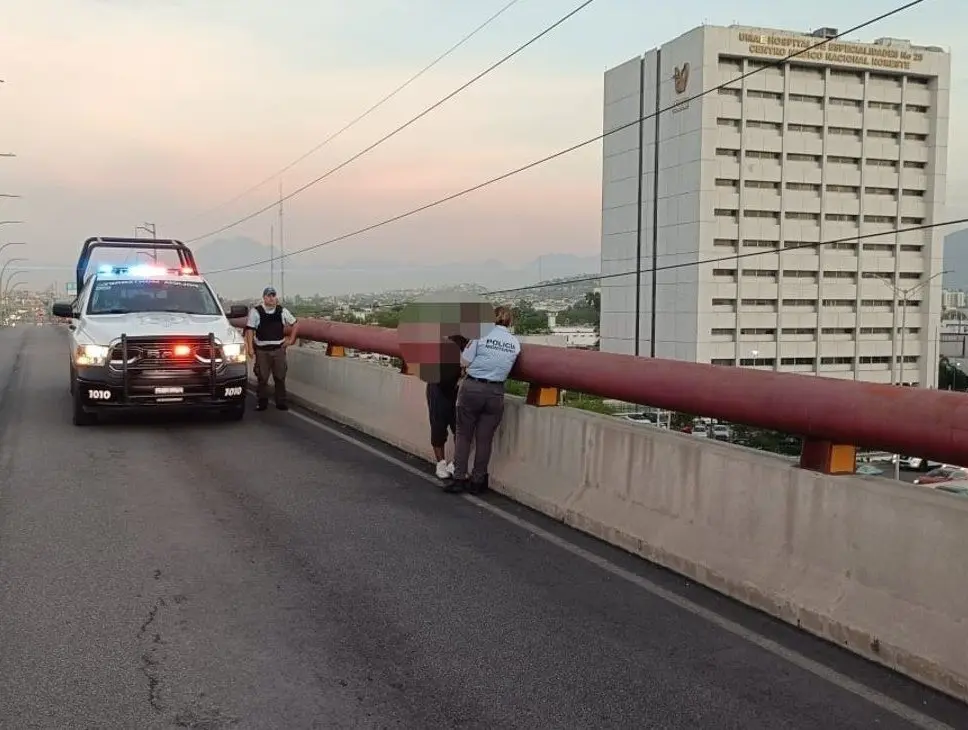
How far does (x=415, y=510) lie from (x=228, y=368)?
5687 millimetres

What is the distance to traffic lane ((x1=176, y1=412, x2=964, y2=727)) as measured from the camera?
12.9ft

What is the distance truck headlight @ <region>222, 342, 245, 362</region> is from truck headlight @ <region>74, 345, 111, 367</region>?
1519 millimetres

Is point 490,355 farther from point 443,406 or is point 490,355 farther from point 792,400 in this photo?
point 792,400

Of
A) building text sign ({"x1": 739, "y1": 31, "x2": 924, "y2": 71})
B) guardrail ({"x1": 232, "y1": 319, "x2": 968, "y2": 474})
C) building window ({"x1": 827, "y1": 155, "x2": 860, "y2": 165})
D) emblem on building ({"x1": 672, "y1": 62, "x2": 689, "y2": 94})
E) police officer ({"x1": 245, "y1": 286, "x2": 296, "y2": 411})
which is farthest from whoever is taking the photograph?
building window ({"x1": 827, "y1": 155, "x2": 860, "y2": 165})

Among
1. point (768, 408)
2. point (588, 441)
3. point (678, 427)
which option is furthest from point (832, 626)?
point (678, 427)

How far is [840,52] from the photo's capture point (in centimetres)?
4056

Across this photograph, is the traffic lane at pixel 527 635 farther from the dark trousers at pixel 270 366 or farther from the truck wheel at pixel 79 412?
the dark trousers at pixel 270 366

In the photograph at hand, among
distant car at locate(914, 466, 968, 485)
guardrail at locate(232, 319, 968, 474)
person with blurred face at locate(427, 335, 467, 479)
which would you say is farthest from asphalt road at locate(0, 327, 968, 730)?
distant car at locate(914, 466, 968, 485)

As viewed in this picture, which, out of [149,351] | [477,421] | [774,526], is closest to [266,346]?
[149,351]

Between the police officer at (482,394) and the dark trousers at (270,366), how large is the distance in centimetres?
662

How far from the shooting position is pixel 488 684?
13.6 ft

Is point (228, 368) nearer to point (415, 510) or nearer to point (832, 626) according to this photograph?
point (415, 510)

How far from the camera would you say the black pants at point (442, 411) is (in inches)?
350

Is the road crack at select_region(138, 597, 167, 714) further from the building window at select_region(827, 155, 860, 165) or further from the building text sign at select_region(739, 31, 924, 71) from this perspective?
the building window at select_region(827, 155, 860, 165)
